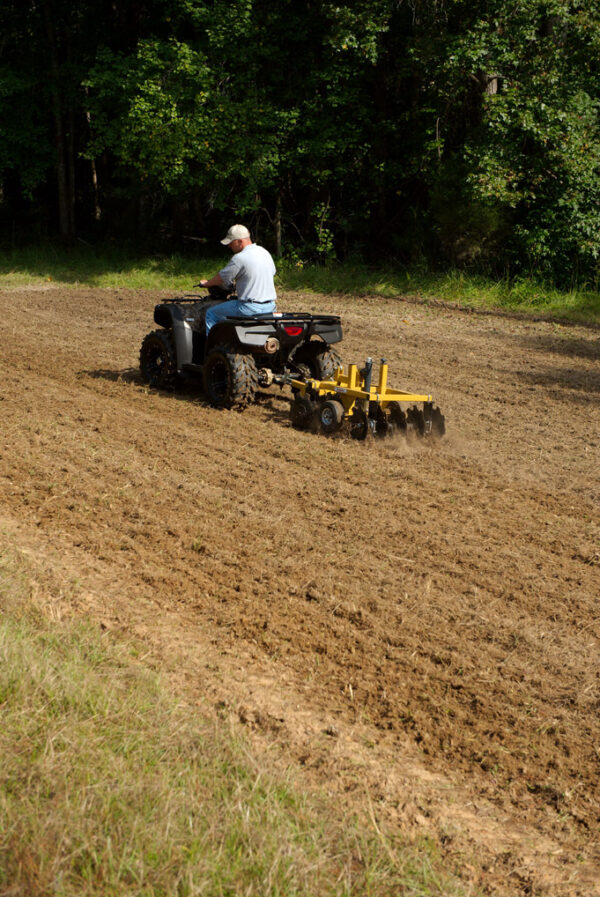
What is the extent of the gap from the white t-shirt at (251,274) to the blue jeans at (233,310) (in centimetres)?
6

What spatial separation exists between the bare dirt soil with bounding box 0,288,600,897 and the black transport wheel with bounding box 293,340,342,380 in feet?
1.60

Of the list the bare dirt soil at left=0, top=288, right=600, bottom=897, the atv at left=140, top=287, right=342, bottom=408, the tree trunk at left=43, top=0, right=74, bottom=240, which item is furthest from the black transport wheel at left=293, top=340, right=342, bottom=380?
the tree trunk at left=43, top=0, right=74, bottom=240

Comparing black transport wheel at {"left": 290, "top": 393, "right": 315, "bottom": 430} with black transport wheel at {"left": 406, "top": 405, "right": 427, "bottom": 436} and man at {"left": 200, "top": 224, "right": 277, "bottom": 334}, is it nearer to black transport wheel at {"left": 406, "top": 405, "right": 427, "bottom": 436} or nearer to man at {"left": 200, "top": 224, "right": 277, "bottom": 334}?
black transport wheel at {"left": 406, "top": 405, "right": 427, "bottom": 436}

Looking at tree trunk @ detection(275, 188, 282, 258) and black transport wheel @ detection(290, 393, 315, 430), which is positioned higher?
tree trunk @ detection(275, 188, 282, 258)

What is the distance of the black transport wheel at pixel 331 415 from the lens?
775 centimetres

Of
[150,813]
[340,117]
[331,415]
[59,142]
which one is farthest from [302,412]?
[59,142]

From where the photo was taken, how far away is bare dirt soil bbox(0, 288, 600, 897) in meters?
3.39

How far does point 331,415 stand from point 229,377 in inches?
46.7

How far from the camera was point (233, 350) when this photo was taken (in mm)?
8414

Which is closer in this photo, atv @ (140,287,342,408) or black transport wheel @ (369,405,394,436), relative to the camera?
black transport wheel @ (369,405,394,436)

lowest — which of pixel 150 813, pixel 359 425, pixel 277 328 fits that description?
pixel 359 425

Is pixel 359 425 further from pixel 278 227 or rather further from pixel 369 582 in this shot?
pixel 278 227

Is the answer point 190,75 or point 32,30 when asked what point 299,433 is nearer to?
point 190,75

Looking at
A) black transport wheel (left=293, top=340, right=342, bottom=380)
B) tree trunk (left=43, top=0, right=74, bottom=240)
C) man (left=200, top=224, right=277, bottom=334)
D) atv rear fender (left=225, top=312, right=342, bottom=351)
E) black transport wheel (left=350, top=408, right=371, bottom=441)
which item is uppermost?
tree trunk (left=43, top=0, right=74, bottom=240)
